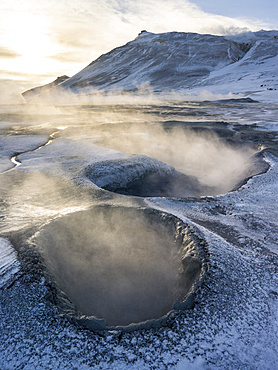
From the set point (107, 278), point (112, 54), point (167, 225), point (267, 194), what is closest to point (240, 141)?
point (267, 194)

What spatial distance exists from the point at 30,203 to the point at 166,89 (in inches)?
2052

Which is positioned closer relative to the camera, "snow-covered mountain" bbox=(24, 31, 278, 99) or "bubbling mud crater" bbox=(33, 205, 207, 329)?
"bubbling mud crater" bbox=(33, 205, 207, 329)

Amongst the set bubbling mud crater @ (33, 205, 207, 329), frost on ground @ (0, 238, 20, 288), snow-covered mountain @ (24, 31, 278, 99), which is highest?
snow-covered mountain @ (24, 31, 278, 99)

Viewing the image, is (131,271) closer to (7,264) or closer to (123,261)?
(123,261)

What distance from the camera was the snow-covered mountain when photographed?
169ft

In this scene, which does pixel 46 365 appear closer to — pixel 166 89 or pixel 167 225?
pixel 167 225

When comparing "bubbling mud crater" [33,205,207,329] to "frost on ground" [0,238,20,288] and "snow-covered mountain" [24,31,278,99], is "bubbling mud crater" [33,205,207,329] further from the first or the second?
"snow-covered mountain" [24,31,278,99]

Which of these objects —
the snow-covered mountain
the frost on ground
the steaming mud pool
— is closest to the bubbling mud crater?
the steaming mud pool

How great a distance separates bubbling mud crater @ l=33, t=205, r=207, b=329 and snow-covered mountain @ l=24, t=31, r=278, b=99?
43191 millimetres

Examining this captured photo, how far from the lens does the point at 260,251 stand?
9.02ft

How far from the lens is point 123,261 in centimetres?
304

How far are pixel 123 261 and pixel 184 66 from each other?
6718 cm

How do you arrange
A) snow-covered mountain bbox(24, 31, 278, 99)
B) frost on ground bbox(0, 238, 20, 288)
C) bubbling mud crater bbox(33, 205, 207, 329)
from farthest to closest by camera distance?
snow-covered mountain bbox(24, 31, 278, 99) → bubbling mud crater bbox(33, 205, 207, 329) → frost on ground bbox(0, 238, 20, 288)

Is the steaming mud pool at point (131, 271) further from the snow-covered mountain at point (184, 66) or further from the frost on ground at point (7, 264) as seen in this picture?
the snow-covered mountain at point (184, 66)
